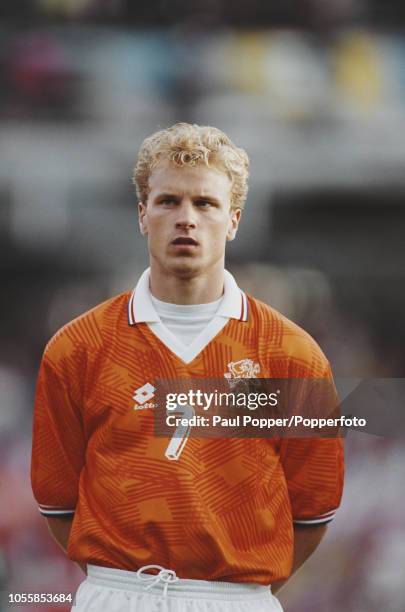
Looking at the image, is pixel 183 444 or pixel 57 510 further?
pixel 57 510

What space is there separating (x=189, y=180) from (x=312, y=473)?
546 mm

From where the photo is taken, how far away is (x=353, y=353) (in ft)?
11.4

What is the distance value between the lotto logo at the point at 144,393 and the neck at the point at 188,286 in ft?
0.49

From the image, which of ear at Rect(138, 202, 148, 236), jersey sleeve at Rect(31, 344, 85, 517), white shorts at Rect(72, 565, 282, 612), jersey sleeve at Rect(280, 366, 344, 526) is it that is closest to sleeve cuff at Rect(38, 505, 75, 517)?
jersey sleeve at Rect(31, 344, 85, 517)

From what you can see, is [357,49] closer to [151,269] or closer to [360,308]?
[360,308]

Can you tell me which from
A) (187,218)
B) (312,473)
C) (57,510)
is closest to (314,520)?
(312,473)

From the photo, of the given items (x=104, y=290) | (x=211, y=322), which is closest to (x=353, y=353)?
(x=104, y=290)

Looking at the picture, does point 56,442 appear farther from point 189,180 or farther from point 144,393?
point 189,180

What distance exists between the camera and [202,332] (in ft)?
5.42

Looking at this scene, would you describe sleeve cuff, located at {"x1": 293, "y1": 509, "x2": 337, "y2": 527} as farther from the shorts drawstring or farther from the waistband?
the shorts drawstring

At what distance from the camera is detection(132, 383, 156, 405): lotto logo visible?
161 centimetres

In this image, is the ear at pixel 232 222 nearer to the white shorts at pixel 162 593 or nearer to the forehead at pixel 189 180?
the forehead at pixel 189 180

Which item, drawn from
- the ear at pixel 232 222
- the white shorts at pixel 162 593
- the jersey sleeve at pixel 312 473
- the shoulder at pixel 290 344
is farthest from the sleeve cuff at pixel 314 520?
the ear at pixel 232 222

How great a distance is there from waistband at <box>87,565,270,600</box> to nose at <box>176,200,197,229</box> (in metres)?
0.55
